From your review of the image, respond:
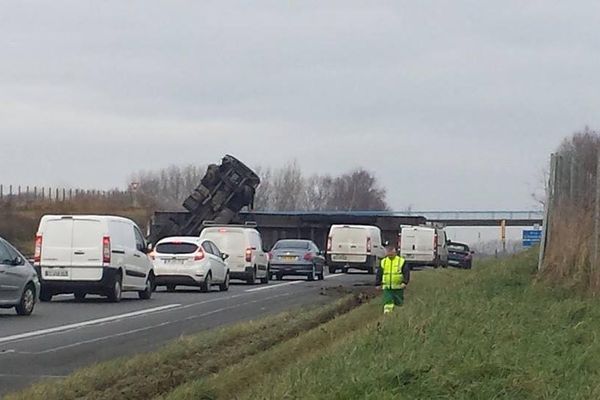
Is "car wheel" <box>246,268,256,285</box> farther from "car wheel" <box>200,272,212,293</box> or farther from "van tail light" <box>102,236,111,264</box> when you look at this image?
"van tail light" <box>102,236,111,264</box>

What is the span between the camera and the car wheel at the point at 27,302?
863 inches

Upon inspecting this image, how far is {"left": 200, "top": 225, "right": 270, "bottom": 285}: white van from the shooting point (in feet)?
123

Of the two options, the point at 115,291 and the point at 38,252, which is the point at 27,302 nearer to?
the point at 38,252

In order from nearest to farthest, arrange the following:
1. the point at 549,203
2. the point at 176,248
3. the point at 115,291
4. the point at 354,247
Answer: the point at 549,203
the point at 115,291
the point at 176,248
the point at 354,247

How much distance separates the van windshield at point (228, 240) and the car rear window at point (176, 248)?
17.0ft

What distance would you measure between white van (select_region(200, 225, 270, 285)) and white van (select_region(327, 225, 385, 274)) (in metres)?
10.9

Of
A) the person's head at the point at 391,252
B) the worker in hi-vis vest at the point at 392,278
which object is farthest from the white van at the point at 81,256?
the worker in hi-vis vest at the point at 392,278

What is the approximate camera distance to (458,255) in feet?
206

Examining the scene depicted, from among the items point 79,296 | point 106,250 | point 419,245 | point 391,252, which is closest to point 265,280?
point 79,296

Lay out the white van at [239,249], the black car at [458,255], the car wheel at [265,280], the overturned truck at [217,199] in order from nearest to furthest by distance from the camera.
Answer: the white van at [239,249], the car wheel at [265,280], the overturned truck at [217,199], the black car at [458,255]

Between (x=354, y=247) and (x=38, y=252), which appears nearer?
(x=38, y=252)

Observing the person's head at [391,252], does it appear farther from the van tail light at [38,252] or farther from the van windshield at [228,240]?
the van windshield at [228,240]

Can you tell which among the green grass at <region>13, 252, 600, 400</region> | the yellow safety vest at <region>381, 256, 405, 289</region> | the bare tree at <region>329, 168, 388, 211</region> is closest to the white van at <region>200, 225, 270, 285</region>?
the green grass at <region>13, 252, 600, 400</region>

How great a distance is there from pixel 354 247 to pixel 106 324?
2877 centimetres
